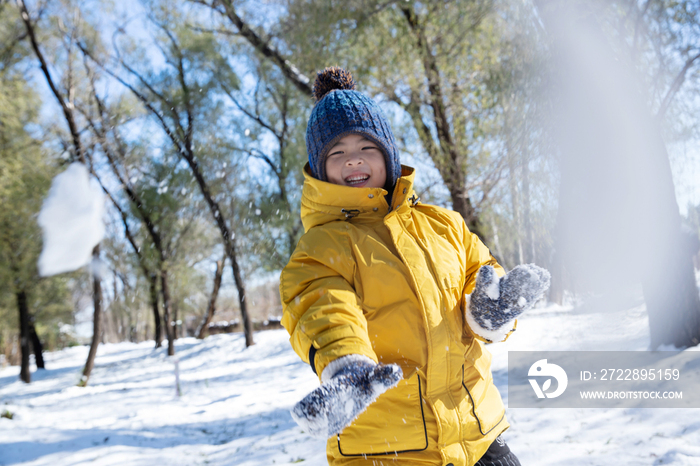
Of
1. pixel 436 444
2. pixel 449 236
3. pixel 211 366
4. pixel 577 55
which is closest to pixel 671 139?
pixel 577 55

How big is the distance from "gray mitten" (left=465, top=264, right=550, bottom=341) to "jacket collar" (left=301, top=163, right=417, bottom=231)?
1.11 ft

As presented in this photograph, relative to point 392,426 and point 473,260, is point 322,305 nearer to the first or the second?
point 392,426

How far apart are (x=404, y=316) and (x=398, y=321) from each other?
0.07 ft

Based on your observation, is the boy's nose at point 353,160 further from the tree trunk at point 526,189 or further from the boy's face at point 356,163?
the tree trunk at point 526,189

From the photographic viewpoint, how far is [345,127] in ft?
4.50

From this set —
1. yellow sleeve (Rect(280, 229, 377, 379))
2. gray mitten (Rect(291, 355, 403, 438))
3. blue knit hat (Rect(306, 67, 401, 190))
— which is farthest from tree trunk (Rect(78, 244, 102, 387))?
gray mitten (Rect(291, 355, 403, 438))

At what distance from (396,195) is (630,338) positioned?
4.28 meters

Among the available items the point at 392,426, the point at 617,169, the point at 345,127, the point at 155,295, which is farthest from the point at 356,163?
the point at 155,295

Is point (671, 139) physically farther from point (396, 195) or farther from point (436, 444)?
point (436, 444)

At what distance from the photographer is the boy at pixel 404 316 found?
39.9 inches

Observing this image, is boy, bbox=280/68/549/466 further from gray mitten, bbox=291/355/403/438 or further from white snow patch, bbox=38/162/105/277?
white snow patch, bbox=38/162/105/277

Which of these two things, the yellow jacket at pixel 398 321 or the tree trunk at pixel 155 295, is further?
the tree trunk at pixel 155 295

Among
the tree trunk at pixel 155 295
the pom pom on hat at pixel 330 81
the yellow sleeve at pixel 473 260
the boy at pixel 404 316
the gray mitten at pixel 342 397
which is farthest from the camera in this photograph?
the tree trunk at pixel 155 295

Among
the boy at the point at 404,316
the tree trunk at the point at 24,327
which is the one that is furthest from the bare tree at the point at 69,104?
the boy at the point at 404,316
